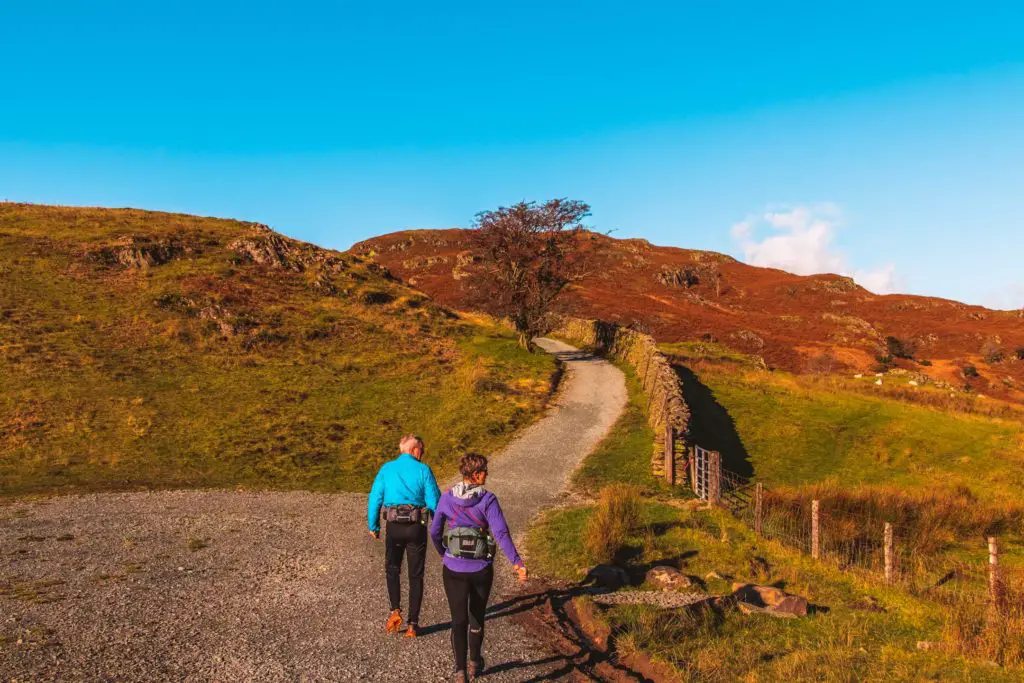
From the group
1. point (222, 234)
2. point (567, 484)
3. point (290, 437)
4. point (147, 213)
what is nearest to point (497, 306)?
point (290, 437)

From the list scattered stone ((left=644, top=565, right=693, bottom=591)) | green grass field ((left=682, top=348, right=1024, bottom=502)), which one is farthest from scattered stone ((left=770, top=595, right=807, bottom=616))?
green grass field ((left=682, top=348, right=1024, bottom=502))

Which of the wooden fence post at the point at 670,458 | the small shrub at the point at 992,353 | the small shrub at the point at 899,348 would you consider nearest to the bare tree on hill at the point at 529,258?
the wooden fence post at the point at 670,458

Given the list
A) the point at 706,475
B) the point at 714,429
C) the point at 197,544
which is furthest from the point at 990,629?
the point at 714,429

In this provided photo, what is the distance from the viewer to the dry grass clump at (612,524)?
12.1m

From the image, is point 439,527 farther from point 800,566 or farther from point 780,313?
point 780,313

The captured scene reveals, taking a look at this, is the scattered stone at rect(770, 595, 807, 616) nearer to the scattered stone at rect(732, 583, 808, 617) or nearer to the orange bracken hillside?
the scattered stone at rect(732, 583, 808, 617)

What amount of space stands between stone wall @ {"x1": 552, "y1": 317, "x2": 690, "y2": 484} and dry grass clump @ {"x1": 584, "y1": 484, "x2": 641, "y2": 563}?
610 centimetres

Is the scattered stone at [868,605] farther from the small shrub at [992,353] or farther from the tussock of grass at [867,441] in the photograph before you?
the small shrub at [992,353]

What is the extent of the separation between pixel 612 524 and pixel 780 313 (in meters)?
84.8

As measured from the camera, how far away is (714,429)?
1096 inches

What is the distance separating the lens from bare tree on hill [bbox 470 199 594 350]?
4153cm

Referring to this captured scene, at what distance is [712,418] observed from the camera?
2967cm

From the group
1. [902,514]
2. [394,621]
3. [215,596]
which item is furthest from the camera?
[902,514]

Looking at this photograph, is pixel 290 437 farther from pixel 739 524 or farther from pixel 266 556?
pixel 739 524
